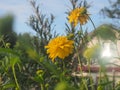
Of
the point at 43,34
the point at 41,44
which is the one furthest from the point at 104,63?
the point at 43,34

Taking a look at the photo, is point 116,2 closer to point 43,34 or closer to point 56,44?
point 43,34

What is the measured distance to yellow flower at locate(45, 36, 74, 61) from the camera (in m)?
1.29

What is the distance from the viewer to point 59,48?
1312 millimetres

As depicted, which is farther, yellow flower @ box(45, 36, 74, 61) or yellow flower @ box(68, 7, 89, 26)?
yellow flower @ box(68, 7, 89, 26)

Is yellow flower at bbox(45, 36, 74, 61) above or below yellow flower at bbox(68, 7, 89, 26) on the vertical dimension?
below

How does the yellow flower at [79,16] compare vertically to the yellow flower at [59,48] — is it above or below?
above

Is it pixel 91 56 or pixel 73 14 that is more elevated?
pixel 73 14

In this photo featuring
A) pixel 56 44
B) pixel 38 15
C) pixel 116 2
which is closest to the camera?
pixel 56 44

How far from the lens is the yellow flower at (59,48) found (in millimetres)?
1292

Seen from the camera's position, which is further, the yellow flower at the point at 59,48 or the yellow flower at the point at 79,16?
the yellow flower at the point at 79,16

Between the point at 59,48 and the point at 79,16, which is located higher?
the point at 79,16

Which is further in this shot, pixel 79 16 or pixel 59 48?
pixel 79 16

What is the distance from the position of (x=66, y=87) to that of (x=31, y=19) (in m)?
9.21

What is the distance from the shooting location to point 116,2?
28.4m
